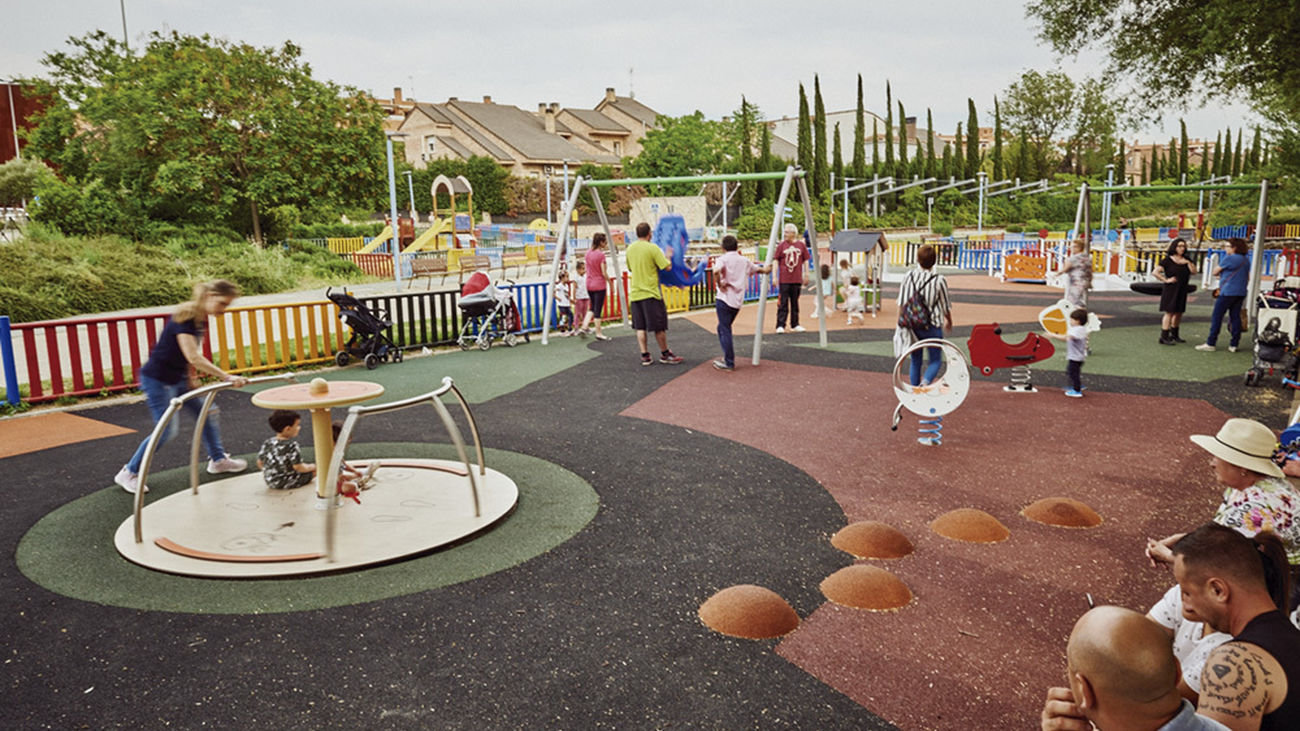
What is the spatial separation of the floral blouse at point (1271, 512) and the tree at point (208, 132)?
3097 cm

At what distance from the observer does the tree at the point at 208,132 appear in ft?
91.5

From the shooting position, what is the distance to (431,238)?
1353 inches

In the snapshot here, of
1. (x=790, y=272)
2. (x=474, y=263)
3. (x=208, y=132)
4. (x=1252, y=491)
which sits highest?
(x=208, y=132)

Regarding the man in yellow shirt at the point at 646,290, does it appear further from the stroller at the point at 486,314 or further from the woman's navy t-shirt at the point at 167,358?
the woman's navy t-shirt at the point at 167,358

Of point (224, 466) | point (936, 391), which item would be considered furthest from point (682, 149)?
point (224, 466)

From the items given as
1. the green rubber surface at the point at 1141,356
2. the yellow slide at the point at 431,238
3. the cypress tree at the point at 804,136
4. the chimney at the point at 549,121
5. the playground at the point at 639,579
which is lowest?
the playground at the point at 639,579

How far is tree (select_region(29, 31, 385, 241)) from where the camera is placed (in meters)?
27.9

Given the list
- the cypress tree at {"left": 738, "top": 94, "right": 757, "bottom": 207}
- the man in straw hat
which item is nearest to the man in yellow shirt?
the man in straw hat

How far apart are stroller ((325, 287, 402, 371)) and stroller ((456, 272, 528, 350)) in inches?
60.1

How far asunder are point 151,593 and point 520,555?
6.90ft

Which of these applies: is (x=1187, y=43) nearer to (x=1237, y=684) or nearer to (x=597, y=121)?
(x=1237, y=684)

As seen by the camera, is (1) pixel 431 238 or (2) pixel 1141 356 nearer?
Result: (2) pixel 1141 356

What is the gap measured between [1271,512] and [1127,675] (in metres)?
1.86

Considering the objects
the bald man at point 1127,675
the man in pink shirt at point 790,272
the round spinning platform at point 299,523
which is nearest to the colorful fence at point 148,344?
the man in pink shirt at point 790,272
